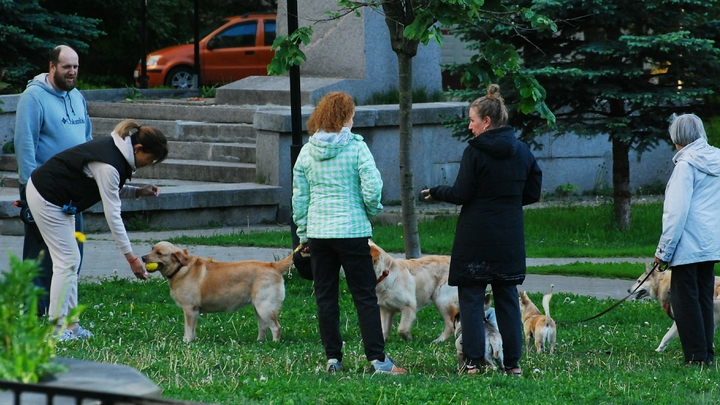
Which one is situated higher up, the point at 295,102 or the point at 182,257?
the point at 295,102

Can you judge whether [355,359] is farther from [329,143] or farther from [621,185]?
[621,185]

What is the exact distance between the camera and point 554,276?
11812mm

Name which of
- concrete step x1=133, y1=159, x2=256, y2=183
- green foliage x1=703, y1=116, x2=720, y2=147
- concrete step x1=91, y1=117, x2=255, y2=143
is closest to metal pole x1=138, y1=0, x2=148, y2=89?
concrete step x1=91, y1=117, x2=255, y2=143

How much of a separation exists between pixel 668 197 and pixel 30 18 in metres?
15.0

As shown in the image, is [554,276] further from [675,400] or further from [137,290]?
[675,400]

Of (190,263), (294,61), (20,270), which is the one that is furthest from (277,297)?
(20,270)

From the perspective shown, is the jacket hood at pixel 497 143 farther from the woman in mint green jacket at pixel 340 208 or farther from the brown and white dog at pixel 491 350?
the brown and white dog at pixel 491 350

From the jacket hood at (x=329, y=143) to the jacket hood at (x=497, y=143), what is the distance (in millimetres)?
841

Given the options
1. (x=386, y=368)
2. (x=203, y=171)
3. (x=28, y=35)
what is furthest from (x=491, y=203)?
(x=28, y=35)

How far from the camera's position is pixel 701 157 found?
24.1 ft

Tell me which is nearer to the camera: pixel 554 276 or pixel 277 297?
pixel 277 297

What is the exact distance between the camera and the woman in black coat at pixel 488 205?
6.68m

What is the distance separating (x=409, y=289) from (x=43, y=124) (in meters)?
3.26

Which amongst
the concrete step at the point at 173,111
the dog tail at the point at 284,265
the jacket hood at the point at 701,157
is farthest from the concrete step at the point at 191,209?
the jacket hood at the point at 701,157
